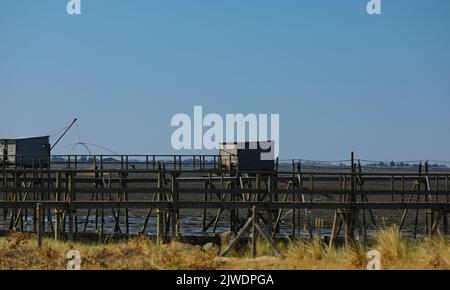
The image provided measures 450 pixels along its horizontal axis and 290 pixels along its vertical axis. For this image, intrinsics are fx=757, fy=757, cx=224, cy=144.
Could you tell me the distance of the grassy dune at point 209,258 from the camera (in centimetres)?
1388

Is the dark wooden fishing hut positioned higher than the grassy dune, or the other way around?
the dark wooden fishing hut

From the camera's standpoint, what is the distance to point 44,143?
41.2m

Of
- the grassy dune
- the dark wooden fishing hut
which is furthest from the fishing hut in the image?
the grassy dune

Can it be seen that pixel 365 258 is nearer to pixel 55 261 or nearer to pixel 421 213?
pixel 55 261

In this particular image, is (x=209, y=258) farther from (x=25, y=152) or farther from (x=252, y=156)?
(x=25, y=152)

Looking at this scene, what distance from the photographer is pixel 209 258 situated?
47.0 feet

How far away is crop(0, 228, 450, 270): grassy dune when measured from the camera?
45.5 ft

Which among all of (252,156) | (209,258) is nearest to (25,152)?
(252,156)

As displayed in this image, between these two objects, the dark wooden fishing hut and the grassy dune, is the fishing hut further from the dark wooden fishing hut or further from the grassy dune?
the grassy dune

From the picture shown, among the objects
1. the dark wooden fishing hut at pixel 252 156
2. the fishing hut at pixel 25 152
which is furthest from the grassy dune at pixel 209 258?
the fishing hut at pixel 25 152

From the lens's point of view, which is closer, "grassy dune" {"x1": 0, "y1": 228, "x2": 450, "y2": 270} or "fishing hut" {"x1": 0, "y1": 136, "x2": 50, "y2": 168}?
"grassy dune" {"x1": 0, "y1": 228, "x2": 450, "y2": 270}

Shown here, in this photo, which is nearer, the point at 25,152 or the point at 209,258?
the point at 209,258

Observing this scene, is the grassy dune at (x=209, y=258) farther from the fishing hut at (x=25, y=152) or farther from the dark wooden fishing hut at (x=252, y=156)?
the fishing hut at (x=25, y=152)
